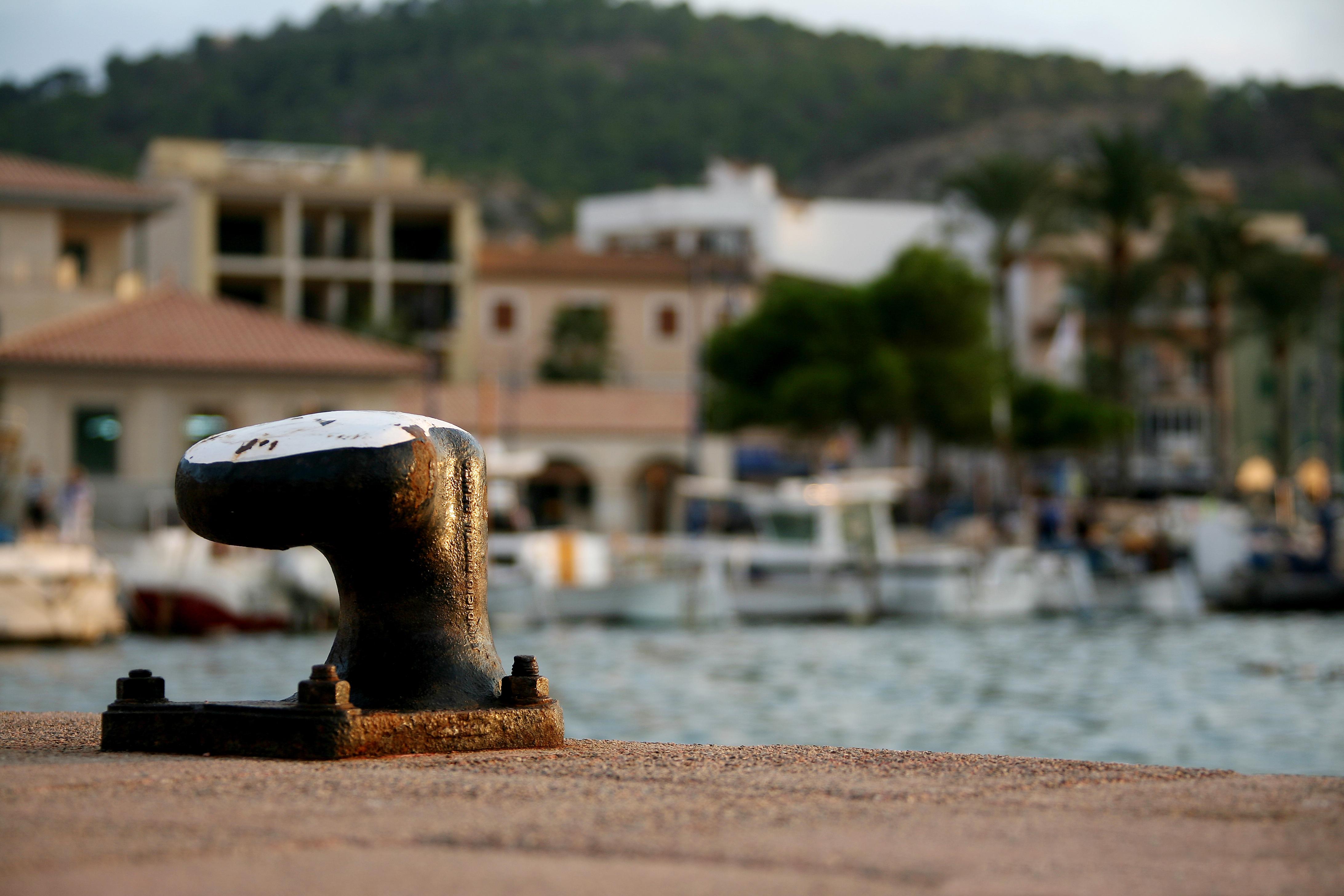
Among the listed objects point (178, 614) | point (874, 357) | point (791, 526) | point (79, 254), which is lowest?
point (178, 614)

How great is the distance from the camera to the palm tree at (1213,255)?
66.7m

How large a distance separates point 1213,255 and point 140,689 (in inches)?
2593

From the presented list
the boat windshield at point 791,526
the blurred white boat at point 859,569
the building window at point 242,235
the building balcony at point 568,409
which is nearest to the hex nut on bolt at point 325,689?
the blurred white boat at point 859,569

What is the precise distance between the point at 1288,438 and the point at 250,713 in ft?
231

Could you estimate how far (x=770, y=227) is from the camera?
8031 centimetres

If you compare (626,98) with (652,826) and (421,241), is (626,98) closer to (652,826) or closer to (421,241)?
(421,241)

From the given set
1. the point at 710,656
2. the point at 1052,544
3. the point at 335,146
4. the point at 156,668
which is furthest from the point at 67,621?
the point at 335,146

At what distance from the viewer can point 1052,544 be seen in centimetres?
4891

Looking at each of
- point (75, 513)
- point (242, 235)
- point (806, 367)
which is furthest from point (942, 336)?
point (75, 513)

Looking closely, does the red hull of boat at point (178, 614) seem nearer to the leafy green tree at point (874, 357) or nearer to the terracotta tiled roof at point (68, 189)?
the terracotta tiled roof at point (68, 189)

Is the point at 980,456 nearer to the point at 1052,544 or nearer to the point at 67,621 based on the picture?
the point at 1052,544

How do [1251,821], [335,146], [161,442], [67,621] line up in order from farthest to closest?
[335,146] → [161,442] → [67,621] → [1251,821]

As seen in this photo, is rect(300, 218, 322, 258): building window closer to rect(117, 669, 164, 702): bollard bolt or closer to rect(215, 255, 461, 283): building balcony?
rect(215, 255, 461, 283): building balcony

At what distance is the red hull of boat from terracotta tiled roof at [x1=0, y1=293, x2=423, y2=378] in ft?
42.0
